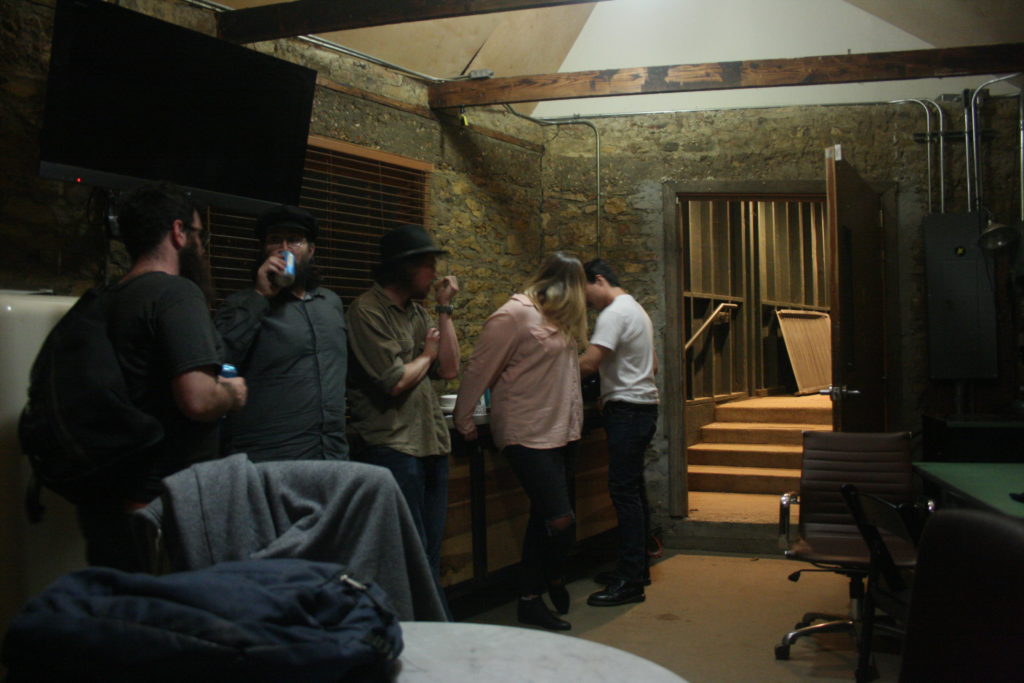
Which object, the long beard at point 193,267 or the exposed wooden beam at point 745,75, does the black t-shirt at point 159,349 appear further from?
the exposed wooden beam at point 745,75

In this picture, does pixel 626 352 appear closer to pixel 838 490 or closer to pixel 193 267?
pixel 838 490

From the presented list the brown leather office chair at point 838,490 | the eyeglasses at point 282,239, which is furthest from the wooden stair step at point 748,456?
the eyeglasses at point 282,239

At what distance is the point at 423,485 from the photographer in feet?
10.9

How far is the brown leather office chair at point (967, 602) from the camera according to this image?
1.27m

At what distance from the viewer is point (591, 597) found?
4.33m

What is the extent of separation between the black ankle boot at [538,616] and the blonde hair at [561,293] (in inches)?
47.7

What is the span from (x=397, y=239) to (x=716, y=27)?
349 centimetres

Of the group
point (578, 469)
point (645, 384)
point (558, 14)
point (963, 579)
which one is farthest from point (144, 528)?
point (558, 14)

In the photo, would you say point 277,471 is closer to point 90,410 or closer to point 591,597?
point 90,410

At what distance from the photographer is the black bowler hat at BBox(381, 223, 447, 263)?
129 inches

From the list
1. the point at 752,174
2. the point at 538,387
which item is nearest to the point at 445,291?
the point at 538,387

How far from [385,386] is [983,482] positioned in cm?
215

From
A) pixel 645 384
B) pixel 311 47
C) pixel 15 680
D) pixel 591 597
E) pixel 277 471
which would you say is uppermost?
pixel 311 47

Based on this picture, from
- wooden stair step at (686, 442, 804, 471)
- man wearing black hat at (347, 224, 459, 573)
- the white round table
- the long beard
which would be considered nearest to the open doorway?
wooden stair step at (686, 442, 804, 471)
